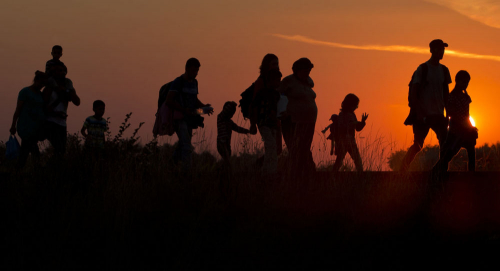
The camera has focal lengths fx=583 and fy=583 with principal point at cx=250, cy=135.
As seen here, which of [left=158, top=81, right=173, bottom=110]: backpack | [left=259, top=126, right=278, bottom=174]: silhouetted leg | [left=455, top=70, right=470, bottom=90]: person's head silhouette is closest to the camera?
[left=259, top=126, right=278, bottom=174]: silhouetted leg

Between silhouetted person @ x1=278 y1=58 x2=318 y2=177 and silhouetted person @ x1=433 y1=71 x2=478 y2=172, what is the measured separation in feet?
6.77

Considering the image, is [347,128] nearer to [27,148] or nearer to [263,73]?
[263,73]

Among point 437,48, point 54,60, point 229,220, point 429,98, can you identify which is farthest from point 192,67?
point 437,48

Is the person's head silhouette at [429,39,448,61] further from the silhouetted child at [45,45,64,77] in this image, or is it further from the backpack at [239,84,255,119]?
the silhouetted child at [45,45,64,77]

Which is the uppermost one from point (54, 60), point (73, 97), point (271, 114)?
point (54, 60)

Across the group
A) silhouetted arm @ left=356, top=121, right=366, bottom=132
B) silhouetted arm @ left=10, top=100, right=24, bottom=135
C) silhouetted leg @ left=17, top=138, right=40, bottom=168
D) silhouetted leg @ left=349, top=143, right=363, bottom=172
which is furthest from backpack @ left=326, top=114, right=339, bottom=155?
silhouetted arm @ left=10, top=100, right=24, bottom=135

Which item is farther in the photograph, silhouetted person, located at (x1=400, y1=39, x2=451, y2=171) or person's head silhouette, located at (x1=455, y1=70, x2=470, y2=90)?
person's head silhouette, located at (x1=455, y1=70, x2=470, y2=90)

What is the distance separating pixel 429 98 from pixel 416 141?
764mm

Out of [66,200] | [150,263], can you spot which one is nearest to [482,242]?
[150,263]

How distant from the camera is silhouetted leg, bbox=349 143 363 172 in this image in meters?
9.69

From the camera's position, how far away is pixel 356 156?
10102 millimetres

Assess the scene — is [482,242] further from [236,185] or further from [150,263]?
[150,263]

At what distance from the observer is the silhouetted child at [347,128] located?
34.8 ft

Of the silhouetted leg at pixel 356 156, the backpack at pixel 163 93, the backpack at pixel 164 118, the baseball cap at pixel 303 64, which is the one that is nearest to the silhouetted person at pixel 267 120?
the baseball cap at pixel 303 64
